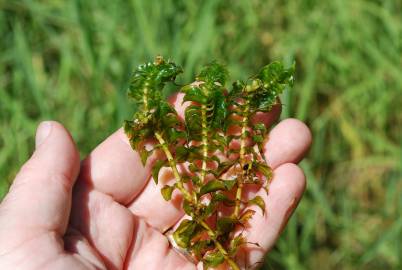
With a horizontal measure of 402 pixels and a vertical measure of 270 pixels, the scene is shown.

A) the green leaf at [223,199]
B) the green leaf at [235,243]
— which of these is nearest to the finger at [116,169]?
the green leaf at [223,199]

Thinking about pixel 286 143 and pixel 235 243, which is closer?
pixel 235 243

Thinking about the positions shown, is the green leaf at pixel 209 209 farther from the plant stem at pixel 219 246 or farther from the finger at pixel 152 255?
the finger at pixel 152 255

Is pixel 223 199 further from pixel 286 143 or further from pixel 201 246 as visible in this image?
pixel 286 143

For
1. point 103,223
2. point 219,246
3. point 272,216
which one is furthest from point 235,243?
point 103,223

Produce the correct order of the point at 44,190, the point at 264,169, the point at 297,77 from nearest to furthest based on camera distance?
1. the point at 44,190
2. the point at 264,169
3. the point at 297,77

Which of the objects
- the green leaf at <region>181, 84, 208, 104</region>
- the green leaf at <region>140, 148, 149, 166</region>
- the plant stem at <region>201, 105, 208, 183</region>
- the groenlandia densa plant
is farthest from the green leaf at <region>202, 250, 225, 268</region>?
the green leaf at <region>181, 84, 208, 104</region>

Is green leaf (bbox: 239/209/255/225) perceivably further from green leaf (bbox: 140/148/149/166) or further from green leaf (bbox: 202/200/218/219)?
green leaf (bbox: 140/148/149/166)

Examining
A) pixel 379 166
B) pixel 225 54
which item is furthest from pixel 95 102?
pixel 379 166
